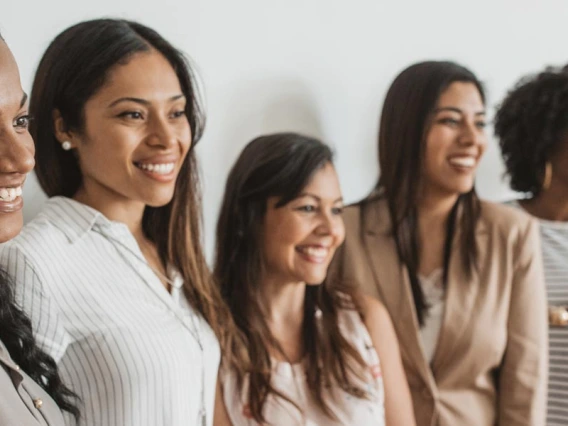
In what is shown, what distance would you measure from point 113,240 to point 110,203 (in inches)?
2.8

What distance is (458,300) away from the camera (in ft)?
6.08

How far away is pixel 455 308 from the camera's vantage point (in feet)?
6.06

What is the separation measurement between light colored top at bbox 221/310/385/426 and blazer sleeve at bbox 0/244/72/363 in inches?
18.2

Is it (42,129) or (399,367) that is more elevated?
(42,129)

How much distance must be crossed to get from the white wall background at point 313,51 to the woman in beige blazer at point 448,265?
0.21 m

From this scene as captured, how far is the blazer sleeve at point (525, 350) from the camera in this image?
1885 mm

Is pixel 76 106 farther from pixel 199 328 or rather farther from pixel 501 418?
pixel 501 418

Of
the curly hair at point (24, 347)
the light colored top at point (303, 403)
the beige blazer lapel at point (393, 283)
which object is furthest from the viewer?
the beige blazer lapel at point (393, 283)

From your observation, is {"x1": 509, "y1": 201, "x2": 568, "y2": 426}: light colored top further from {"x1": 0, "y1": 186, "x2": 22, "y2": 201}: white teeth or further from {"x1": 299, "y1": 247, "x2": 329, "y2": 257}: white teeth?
{"x1": 0, "y1": 186, "x2": 22, "y2": 201}: white teeth

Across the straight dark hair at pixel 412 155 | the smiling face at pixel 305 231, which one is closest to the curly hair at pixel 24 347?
the smiling face at pixel 305 231

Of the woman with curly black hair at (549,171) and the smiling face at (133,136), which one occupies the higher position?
the smiling face at (133,136)

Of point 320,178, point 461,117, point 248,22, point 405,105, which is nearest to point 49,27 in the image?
point 248,22

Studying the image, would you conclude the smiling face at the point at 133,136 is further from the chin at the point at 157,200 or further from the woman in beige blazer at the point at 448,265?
the woman in beige blazer at the point at 448,265

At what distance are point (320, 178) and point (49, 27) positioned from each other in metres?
0.63
